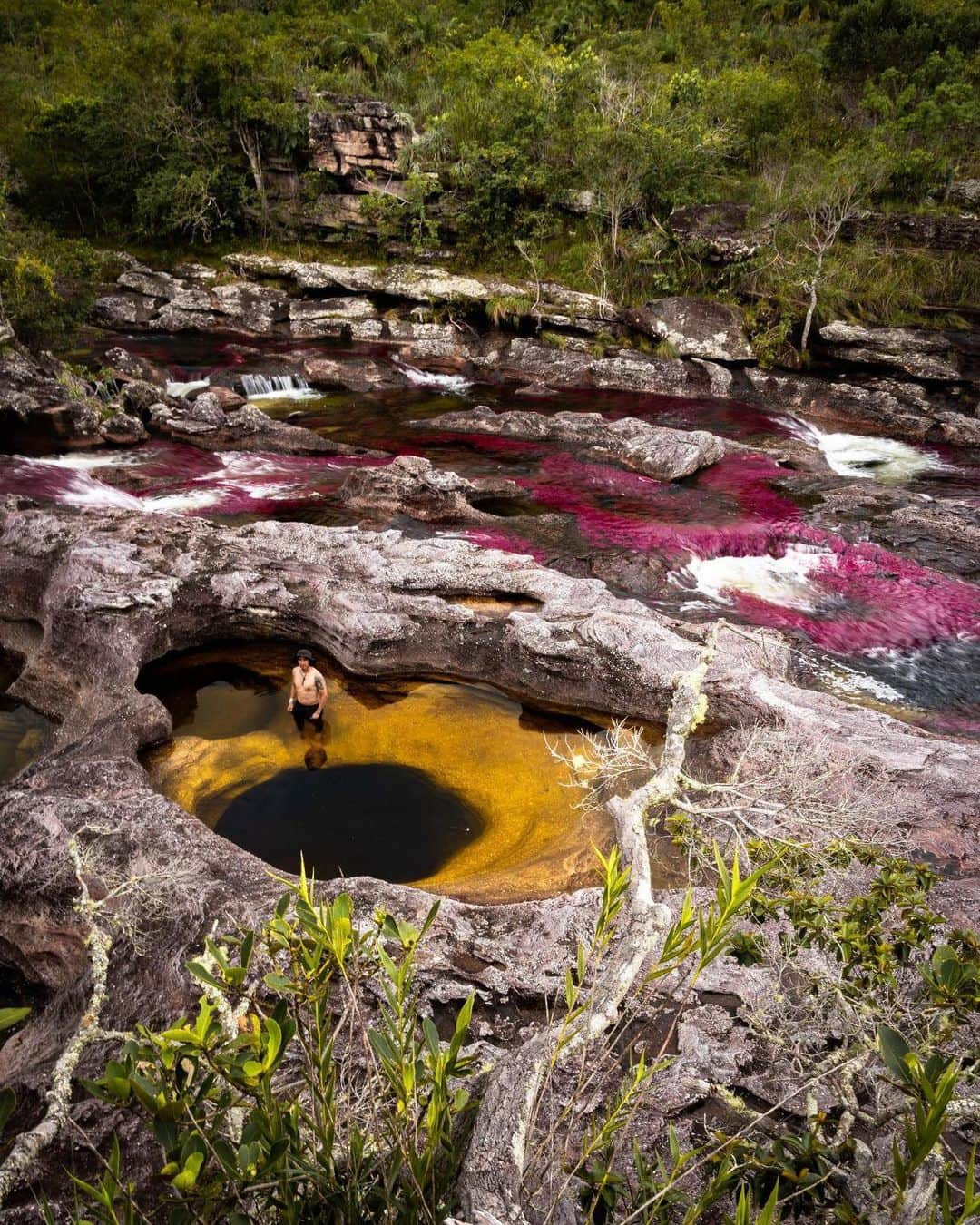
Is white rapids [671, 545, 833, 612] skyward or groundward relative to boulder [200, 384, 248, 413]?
skyward

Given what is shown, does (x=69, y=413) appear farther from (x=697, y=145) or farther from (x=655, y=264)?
(x=697, y=145)

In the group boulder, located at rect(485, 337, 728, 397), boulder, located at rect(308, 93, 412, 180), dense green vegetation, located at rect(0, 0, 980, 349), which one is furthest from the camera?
boulder, located at rect(308, 93, 412, 180)

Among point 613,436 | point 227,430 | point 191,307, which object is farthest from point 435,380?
point 191,307

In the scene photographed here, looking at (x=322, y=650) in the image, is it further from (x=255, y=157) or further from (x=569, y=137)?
(x=255, y=157)

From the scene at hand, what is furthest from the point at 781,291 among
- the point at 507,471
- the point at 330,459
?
the point at 330,459

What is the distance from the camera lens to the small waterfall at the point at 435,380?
22.4 metres

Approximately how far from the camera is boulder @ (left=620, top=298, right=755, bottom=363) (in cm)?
2208

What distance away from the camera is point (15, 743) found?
23.7ft

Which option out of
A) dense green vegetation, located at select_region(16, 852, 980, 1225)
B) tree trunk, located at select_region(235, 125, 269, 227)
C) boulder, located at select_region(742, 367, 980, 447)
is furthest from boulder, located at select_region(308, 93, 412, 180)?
dense green vegetation, located at select_region(16, 852, 980, 1225)

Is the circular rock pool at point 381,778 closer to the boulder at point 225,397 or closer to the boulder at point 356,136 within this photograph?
the boulder at point 225,397

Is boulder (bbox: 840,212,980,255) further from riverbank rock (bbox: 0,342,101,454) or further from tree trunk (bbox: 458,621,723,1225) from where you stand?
tree trunk (bbox: 458,621,723,1225)

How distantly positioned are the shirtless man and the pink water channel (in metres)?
4.64

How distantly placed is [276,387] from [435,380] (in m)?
5.04

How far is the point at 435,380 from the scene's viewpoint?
75.5 ft
